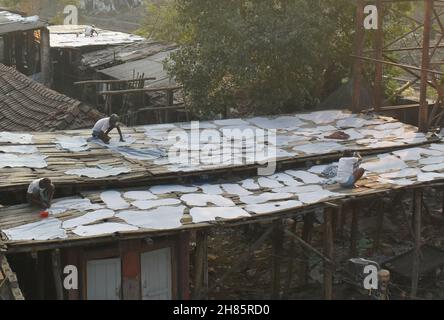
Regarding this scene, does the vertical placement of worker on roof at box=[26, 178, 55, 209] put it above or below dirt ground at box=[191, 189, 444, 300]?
above

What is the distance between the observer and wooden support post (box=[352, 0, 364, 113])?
61.9ft

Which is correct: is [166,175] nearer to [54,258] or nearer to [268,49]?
[54,258]

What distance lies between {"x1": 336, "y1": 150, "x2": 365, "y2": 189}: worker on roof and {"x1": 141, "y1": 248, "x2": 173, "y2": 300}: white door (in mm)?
3789

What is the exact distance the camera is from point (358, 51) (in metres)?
19.2

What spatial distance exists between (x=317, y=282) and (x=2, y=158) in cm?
790

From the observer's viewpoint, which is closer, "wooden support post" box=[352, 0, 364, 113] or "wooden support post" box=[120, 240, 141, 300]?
"wooden support post" box=[120, 240, 141, 300]

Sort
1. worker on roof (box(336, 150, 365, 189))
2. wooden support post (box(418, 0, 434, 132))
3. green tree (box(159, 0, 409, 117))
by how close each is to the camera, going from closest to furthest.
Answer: worker on roof (box(336, 150, 365, 189)) < wooden support post (box(418, 0, 434, 132)) < green tree (box(159, 0, 409, 117))

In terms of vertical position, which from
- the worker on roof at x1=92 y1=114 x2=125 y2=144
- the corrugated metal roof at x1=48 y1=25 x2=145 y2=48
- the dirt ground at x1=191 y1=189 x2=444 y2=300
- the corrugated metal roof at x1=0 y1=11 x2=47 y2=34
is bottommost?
the dirt ground at x1=191 y1=189 x2=444 y2=300

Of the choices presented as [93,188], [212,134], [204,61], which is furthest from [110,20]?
[93,188]

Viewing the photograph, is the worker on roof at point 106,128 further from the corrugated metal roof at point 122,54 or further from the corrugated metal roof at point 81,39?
the corrugated metal roof at point 81,39

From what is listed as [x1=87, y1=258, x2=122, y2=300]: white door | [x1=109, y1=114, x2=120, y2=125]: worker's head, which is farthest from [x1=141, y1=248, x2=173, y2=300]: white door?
[x1=109, y1=114, x2=120, y2=125]: worker's head

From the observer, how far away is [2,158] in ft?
45.6

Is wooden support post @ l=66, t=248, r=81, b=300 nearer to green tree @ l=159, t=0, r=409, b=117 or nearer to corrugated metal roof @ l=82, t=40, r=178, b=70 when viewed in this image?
green tree @ l=159, t=0, r=409, b=117
